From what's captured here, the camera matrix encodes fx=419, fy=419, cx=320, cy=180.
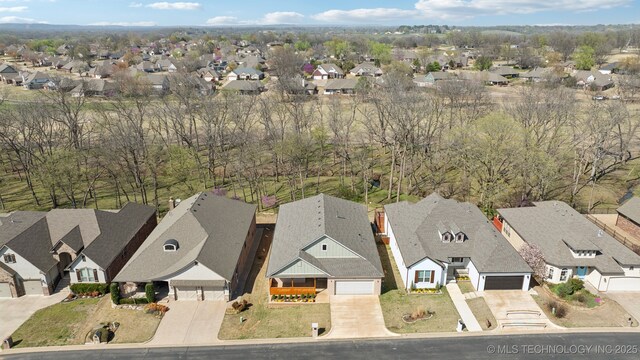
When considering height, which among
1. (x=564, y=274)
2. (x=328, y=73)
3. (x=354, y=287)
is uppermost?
(x=328, y=73)

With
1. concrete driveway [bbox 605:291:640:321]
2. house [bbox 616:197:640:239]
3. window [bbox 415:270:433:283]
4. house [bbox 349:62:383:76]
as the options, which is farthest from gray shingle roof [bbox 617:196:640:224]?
house [bbox 349:62:383:76]

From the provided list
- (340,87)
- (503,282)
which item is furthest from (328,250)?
(340,87)

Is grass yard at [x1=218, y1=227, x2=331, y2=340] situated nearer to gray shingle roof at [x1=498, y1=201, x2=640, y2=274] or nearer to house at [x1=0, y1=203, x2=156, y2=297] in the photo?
house at [x1=0, y1=203, x2=156, y2=297]

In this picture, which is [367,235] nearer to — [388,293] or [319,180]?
[388,293]

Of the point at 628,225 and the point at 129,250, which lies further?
the point at 628,225

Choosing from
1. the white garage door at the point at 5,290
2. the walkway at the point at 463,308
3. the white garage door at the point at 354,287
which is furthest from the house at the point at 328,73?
the white garage door at the point at 5,290

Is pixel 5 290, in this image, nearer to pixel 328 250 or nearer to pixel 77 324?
pixel 77 324
